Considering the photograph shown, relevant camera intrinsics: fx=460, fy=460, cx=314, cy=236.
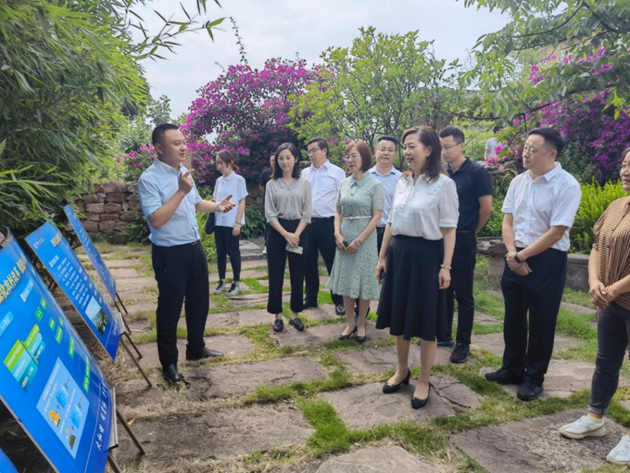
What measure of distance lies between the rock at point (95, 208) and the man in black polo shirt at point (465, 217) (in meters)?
7.91

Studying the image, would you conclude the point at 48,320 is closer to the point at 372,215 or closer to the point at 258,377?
the point at 258,377

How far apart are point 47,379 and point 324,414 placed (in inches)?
65.8

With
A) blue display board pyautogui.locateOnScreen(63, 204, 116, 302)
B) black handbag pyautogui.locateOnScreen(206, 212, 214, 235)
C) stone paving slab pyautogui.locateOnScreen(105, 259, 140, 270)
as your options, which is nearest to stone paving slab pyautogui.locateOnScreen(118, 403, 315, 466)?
blue display board pyautogui.locateOnScreen(63, 204, 116, 302)

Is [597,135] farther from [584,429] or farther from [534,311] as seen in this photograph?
[584,429]

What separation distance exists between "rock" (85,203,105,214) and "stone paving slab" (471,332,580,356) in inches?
317

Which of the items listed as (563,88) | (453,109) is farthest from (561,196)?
(453,109)

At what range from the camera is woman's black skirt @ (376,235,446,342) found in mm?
2906

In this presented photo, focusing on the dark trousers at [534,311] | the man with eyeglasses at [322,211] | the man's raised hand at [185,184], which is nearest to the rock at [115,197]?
the man with eyeglasses at [322,211]

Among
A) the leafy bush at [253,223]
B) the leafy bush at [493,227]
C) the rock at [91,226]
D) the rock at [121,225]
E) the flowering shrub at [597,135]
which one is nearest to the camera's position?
the flowering shrub at [597,135]

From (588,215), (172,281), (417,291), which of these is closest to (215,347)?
(172,281)

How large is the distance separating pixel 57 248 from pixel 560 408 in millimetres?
3218

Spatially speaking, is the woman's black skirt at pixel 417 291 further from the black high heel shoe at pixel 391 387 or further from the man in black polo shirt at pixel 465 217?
the man in black polo shirt at pixel 465 217

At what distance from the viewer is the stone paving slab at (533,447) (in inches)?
91.4

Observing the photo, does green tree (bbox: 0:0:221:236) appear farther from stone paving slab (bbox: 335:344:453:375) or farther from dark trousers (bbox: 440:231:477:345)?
dark trousers (bbox: 440:231:477:345)
